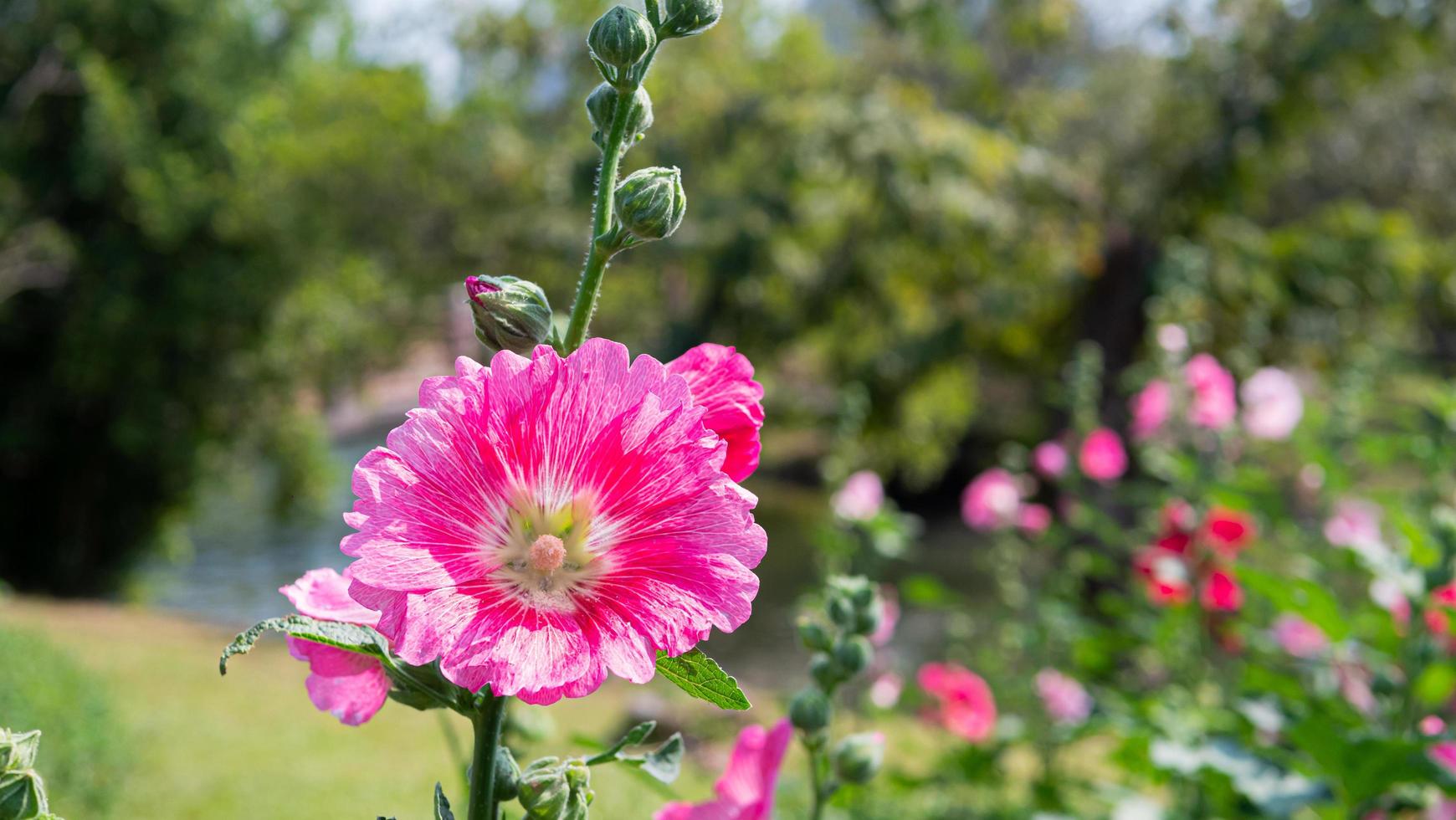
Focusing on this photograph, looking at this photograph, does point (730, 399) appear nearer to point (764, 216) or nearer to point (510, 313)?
point (510, 313)

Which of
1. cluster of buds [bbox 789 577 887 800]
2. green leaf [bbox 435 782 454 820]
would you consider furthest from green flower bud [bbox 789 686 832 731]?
green leaf [bbox 435 782 454 820]

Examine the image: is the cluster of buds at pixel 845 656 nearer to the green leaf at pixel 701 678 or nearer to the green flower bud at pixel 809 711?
the green flower bud at pixel 809 711

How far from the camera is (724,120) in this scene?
1155 cm

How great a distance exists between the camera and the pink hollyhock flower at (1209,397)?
2.81 metres

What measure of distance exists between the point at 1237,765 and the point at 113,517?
1491 centimetres

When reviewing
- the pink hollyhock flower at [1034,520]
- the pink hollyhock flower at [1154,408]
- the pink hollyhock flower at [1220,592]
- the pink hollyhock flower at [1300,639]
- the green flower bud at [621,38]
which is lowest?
the green flower bud at [621,38]

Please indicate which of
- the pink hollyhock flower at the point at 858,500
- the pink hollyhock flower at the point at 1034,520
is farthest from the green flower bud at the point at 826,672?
the pink hollyhock flower at the point at 1034,520

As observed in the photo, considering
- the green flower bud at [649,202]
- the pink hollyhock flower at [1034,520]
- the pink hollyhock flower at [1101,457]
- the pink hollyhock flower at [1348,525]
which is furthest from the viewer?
the pink hollyhock flower at [1034,520]

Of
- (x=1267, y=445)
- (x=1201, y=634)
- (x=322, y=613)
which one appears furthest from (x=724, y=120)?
(x=322, y=613)

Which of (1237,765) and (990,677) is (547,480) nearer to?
(1237,765)

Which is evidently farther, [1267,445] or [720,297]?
[720,297]

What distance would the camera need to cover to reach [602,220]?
2.45 ft

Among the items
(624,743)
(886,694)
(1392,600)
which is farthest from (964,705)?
(624,743)

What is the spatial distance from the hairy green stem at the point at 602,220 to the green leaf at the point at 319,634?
0.68ft
